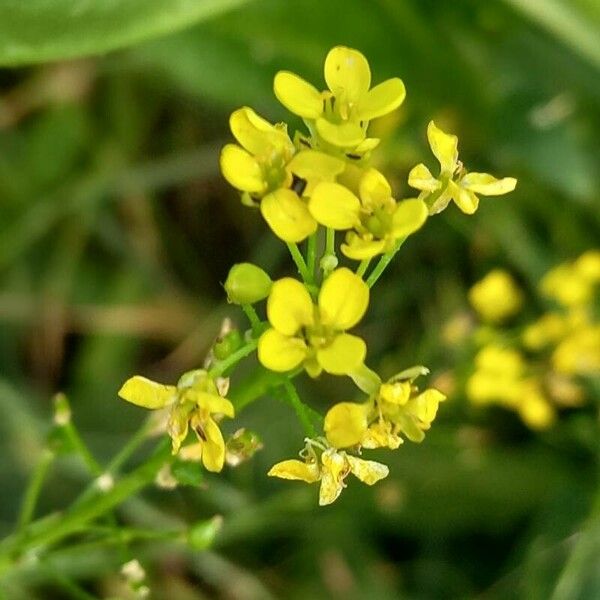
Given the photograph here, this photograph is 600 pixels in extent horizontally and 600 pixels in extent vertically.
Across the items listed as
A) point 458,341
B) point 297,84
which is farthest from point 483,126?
point 297,84

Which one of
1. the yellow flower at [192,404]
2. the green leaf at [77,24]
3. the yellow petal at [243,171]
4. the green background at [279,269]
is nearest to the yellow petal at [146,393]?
the yellow flower at [192,404]

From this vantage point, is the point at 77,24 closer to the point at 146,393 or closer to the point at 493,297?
the point at 146,393

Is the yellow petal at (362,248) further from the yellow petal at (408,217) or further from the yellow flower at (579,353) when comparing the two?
the yellow flower at (579,353)

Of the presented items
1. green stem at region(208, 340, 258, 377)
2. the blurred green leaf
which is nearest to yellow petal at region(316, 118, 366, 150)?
green stem at region(208, 340, 258, 377)

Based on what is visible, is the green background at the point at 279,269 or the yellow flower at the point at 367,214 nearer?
the yellow flower at the point at 367,214

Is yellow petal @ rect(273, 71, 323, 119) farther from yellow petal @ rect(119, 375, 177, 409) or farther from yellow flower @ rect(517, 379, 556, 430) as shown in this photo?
yellow flower @ rect(517, 379, 556, 430)

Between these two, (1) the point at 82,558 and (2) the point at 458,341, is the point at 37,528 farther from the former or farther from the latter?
(2) the point at 458,341

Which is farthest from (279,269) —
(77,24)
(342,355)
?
(342,355)
